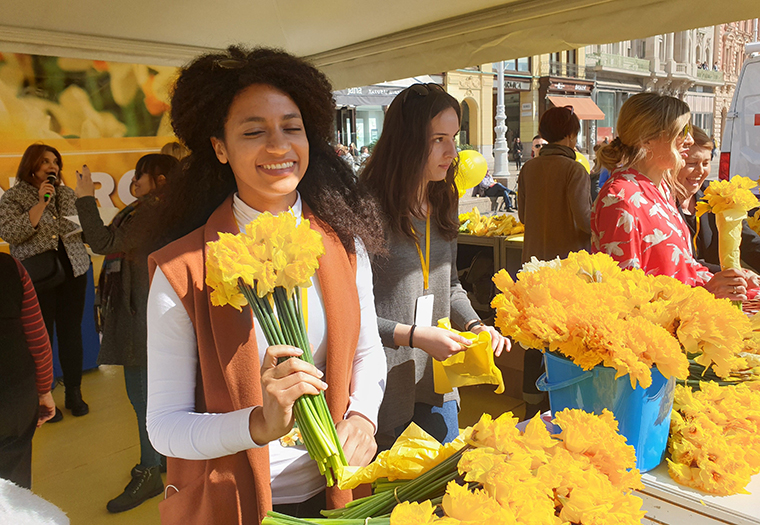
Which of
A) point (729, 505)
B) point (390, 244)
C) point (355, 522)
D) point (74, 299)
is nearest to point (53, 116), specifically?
point (74, 299)

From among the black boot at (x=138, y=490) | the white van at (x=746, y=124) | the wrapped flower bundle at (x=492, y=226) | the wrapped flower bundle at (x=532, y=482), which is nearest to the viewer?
the wrapped flower bundle at (x=532, y=482)

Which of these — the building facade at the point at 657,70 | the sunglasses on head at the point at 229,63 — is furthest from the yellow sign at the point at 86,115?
the building facade at the point at 657,70

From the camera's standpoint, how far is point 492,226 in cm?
420

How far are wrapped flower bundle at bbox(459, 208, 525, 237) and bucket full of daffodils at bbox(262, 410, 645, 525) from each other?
3.27m

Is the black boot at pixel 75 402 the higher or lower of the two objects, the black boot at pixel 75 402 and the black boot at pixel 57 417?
the higher

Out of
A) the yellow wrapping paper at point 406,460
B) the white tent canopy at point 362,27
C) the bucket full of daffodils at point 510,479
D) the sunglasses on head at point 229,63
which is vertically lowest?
the yellow wrapping paper at point 406,460

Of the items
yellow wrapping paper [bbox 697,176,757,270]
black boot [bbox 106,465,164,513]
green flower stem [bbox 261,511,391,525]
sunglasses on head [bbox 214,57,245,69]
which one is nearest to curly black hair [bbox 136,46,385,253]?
sunglasses on head [bbox 214,57,245,69]

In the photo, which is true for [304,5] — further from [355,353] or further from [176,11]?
[355,353]

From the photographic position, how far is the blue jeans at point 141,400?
107 inches

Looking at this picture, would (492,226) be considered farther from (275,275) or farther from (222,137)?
(275,275)

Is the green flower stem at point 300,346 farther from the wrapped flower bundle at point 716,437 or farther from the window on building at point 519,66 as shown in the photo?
the window on building at point 519,66

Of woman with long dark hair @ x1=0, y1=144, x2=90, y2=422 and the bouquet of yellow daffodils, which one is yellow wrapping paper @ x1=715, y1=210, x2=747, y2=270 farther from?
woman with long dark hair @ x1=0, y1=144, x2=90, y2=422

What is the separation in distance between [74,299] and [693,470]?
3917 millimetres

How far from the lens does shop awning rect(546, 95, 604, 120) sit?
88.3 ft
